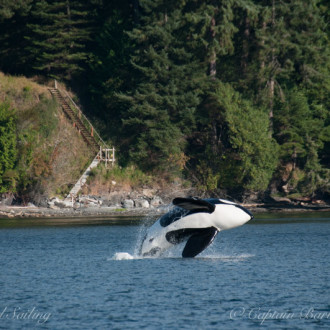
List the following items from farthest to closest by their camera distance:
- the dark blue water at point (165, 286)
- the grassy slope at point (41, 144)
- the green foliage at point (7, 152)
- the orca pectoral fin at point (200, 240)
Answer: the grassy slope at point (41, 144)
the green foliage at point (7, 152)
the orca pectoral fin at point (200, 240)
the dark blue water at point (165, 286)

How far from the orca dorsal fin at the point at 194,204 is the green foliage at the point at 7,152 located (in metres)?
40.0

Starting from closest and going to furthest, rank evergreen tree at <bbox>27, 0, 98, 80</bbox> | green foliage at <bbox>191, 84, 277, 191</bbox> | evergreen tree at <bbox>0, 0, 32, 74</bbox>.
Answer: green foliage at <bbox>191, 84, 277, 191</bbox> < evergreen tree at <bbox>27, 0, 98, 80</bbox> < evergreen tree at <bbox>0, 0, 32, 74</bbox>

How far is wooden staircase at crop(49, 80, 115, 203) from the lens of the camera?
7275 cm

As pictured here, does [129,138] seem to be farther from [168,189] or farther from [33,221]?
[33,221]

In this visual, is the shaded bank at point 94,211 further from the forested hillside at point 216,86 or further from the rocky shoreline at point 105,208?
the forested hillside at point 216,86

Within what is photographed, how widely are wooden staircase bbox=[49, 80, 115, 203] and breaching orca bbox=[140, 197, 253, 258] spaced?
130 feet

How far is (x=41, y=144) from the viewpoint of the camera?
72.6 meters

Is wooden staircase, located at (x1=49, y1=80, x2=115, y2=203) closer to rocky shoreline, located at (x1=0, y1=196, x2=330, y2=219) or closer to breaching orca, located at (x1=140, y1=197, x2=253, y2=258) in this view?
rocky shoreline, located at (x1=0, y1=196, x2=330, y2=219)

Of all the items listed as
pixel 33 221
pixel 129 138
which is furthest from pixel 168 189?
pixel 33 221

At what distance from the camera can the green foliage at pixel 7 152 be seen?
66.3 meters

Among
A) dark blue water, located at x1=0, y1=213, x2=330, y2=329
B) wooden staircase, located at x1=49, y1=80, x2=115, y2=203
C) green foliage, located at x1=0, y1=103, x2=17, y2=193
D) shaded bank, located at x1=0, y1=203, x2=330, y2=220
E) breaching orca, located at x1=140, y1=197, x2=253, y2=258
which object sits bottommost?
dark blue water, located at x1=0, y1=213, x2=330, y2=329

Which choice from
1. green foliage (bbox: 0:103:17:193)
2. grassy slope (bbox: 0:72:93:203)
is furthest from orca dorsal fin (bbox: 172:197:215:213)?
grassy slope (bbox: 0:72:93:203)

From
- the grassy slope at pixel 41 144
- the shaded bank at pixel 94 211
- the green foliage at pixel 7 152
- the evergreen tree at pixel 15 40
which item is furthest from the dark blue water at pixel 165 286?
the evergreen tree at pixel 15 40

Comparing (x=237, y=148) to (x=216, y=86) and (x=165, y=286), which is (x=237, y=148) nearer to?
(x=216, y=86)
